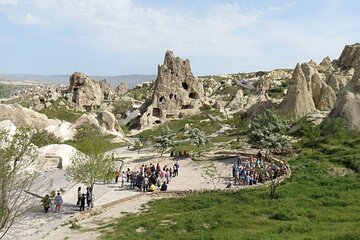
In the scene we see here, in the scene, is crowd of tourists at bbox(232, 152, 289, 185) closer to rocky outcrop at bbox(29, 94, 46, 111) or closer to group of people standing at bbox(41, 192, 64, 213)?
group of people standing at bbox(41, 192, 64, 213)

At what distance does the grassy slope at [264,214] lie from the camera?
21.7m

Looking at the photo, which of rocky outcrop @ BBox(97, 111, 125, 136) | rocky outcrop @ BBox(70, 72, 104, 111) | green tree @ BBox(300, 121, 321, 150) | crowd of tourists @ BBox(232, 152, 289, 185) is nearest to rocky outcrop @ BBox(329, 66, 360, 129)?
green tree @ BBox(300, 121, 321, 150)

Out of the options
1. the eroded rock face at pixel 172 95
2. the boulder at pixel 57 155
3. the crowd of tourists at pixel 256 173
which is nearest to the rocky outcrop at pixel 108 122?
the eroded rock face at pixel 172 95

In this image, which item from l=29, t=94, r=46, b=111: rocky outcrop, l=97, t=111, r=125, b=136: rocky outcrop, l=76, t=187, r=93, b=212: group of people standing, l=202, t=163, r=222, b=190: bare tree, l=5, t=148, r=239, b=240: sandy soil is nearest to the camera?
l=5, t=148, r=239, b=240: sandy soil

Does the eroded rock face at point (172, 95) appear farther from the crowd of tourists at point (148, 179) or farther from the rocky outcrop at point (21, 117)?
the crowd of tourists at point (148, 179)

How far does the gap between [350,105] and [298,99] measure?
1535 centimetres

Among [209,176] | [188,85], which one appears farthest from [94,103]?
[209,176]

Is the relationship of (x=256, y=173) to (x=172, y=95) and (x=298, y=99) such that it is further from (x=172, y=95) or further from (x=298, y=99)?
(x=172, y=95)

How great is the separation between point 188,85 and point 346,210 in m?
68.2

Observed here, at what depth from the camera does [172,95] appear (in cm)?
8650

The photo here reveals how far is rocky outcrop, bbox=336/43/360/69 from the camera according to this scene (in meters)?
119

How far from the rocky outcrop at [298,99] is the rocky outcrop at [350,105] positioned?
12.2 m

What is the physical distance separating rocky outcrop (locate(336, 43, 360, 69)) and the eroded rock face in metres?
51.2

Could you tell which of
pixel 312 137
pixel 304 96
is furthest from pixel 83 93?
pixel 312 137
